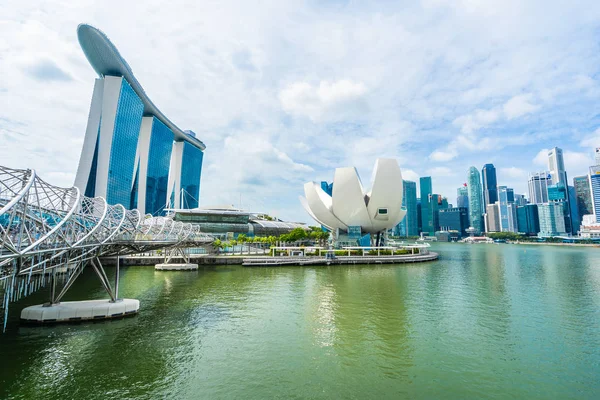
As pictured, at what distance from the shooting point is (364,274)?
2798 centimetres

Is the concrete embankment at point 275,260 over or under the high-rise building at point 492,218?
under

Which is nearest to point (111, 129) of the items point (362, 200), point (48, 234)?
point (362, 200)

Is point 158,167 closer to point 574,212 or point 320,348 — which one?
point 320,348

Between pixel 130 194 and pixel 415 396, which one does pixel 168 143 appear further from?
pixel 415 396

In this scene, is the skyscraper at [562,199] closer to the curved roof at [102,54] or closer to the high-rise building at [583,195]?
the high-rise building at [583,195]

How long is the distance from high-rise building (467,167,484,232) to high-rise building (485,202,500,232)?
6.34 m

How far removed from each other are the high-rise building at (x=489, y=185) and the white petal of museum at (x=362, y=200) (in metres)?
170

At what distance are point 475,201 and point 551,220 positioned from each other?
179ft

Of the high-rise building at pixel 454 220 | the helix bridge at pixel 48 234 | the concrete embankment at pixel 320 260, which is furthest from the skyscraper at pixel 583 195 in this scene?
the helix bridge at pixel 48 234

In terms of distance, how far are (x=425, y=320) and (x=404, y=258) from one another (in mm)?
23981

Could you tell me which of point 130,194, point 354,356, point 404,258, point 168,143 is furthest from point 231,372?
point 168,143

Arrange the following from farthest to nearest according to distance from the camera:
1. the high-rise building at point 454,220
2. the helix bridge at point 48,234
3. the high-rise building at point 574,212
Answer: the high-rise building at point 454,220
the high-rise building at point 574,212
the helix bridge at point 48,234

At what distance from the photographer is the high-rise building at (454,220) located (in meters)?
174

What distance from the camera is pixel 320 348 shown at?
427 inches
